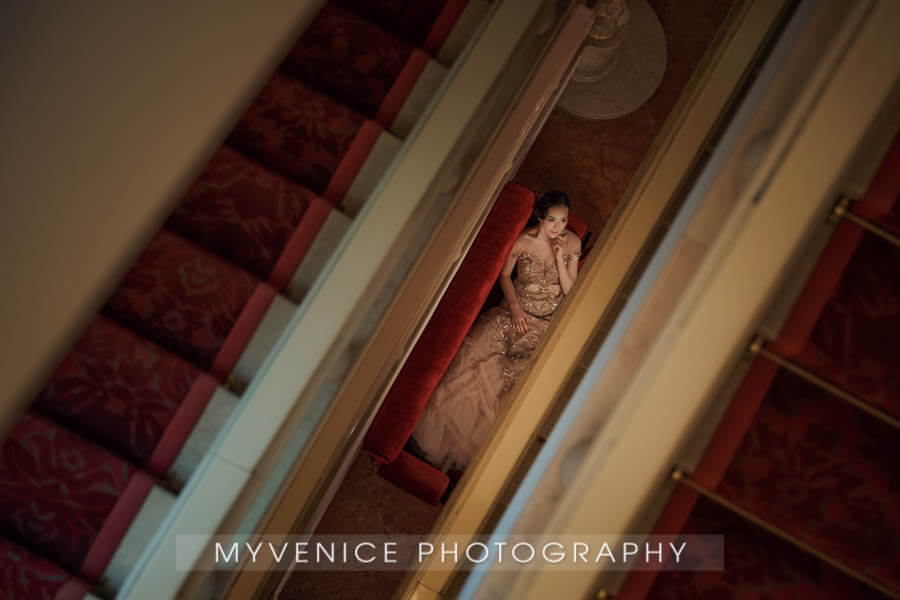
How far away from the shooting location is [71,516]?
224 centimetres

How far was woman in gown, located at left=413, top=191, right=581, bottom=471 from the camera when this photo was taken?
148 inches

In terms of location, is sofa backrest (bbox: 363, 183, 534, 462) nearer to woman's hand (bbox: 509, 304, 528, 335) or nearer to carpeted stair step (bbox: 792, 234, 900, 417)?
woman's hand (bbox: 509, 304, 528, 335)

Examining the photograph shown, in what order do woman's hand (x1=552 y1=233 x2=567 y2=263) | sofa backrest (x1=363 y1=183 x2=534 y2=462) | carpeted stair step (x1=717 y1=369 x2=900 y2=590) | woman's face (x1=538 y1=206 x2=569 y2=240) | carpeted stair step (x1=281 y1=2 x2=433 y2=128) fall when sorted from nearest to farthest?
1. carpeted stair step (x1=717 y1=369 x2=900 y2=590)
2. carpeted stair step (x1=281 y1=2 x2=433 y2=128)
3. sofa backrest (x1=363 y1=183 x2=534 y2=462)
4. woman's face (x1=538 y1=206 x2=569 y2=240)
5. woman's hand (x1=552 y1=233 x2=567 y2=263)

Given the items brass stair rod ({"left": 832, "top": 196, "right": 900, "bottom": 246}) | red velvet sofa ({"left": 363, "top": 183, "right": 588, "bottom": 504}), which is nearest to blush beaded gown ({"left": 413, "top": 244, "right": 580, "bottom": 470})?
red velvet sofa ({"left": 363, "top": 183, "right": 588, "bottom": 504})

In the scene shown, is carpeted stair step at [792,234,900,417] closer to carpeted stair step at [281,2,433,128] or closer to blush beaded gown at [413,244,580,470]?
carpeted stair step at [281,2,433,128]

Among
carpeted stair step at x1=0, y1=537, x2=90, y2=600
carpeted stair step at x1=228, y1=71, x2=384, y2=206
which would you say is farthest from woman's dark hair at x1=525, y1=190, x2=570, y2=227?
carpeted stair step at x1=0, y1=537, x2=90, y2=600

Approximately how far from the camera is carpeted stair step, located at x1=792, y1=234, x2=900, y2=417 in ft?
5.59

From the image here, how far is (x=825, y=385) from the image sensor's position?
1709mm

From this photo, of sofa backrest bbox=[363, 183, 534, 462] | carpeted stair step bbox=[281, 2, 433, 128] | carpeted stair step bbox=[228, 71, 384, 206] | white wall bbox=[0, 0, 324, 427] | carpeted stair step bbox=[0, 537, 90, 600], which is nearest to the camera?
white wall bbox=[0, 0, 324, 427]

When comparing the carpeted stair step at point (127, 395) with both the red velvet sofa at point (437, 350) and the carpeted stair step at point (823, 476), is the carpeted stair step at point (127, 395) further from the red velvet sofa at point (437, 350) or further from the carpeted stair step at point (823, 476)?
the carpeted stair step at point (823, 476)

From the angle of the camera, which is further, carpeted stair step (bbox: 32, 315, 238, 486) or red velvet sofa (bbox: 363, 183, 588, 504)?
red velvet sofa (bbox: 363, 183, 588, 504)

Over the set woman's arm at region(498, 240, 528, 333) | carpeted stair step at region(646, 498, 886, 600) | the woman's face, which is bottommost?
carpeted stair step at region(646, 498, 886, 600)

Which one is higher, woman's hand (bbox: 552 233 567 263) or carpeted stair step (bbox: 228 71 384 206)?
woman's hand (bbox: 552 233 567 263)

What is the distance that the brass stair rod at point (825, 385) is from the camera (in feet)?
5.57
